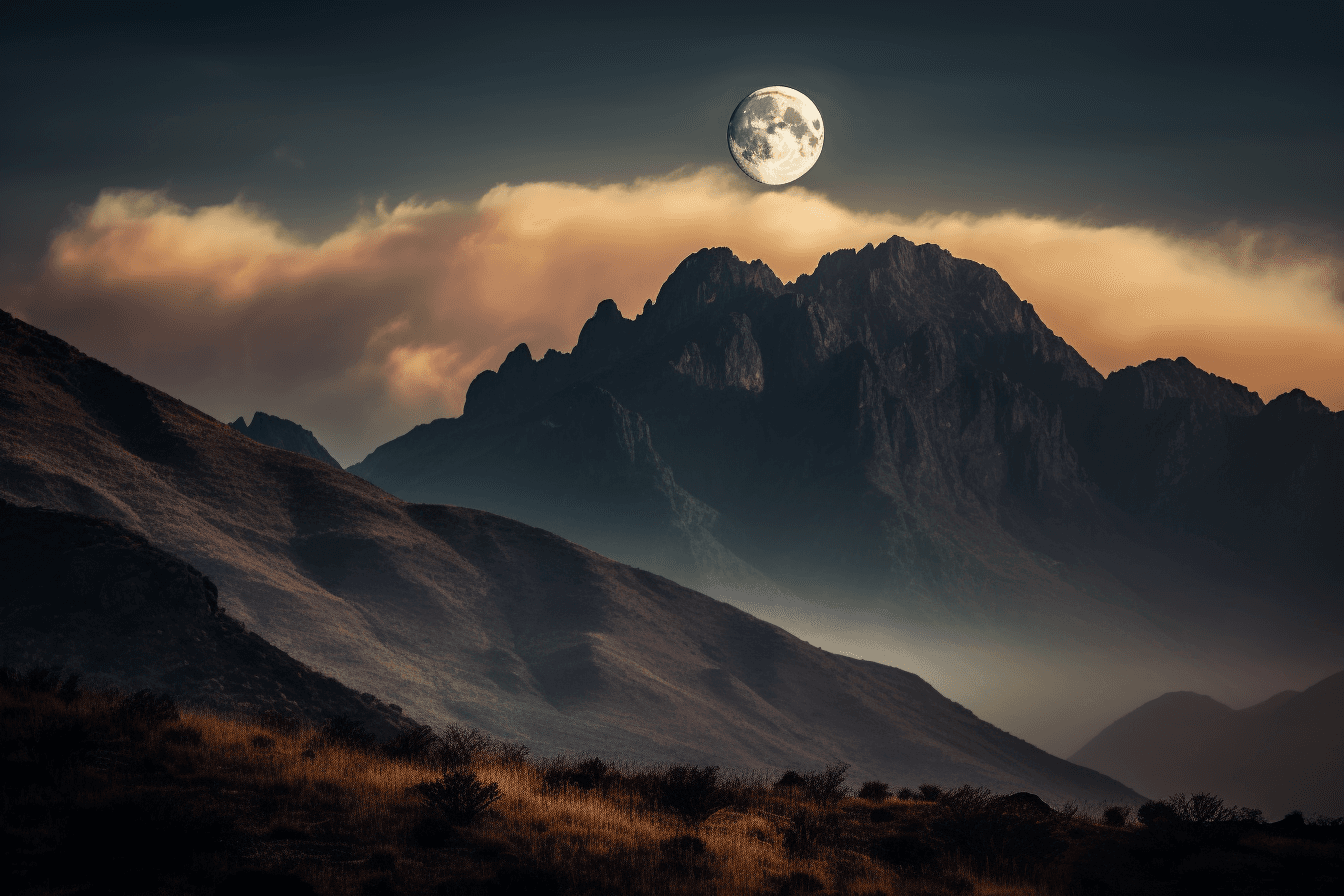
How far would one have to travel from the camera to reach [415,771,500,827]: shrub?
1969cm

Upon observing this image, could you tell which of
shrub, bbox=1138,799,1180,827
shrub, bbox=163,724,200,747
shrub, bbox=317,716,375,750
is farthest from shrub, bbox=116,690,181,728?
shrub, bbox=1138,799,1180,827

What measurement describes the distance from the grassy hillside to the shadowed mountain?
29791mm

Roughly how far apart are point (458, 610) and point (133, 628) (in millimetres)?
77318

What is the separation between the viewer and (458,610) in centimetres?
13188

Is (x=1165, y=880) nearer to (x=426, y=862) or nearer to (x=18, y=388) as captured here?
(x=426, y=862)

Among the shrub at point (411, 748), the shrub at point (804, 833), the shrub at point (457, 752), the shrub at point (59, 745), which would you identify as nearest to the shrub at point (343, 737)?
the shrub at point (411, 748)

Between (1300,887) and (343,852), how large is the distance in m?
20.8

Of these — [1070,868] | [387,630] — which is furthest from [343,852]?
[387,630]

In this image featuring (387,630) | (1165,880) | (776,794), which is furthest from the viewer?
(387,630)

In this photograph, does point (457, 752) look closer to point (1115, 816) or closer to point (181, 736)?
point (181, 736)

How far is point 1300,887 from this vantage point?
885 inches

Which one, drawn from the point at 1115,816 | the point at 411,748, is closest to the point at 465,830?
the point at 411,748

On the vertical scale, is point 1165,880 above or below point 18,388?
below

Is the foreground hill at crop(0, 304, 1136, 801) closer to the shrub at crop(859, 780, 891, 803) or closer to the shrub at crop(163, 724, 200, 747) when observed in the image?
the shrub at crop(859, 780, 891, 803)
